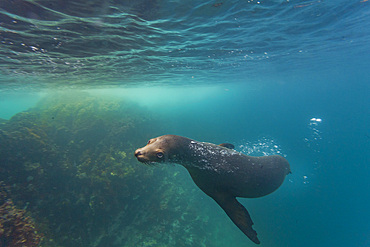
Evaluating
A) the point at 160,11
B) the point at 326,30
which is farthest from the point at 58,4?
the point at 326,30

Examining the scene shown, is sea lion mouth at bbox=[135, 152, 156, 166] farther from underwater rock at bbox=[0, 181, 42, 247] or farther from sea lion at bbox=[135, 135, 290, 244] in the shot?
underwater rock at bbox=[0, 181, 42, 247]

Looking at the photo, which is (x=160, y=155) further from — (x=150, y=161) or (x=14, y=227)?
(x=14, y=227)

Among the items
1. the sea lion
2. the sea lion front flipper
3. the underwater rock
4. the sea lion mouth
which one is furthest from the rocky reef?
the sea lion front flipper

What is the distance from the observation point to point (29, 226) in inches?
299

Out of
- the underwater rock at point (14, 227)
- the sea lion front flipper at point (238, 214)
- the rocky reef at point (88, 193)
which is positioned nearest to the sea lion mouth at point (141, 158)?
the sea lion front flipper at point (238, 214)

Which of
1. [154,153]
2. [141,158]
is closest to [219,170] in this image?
[154,153]

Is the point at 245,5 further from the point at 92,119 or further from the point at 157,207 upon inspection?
the point at 92,119

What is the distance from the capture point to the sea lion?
307 centimetres

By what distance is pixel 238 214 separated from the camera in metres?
3.23

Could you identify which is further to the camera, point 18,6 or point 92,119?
point 92,119

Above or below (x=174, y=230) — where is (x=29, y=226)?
above

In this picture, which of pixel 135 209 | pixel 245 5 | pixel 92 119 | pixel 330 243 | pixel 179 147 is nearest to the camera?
pixel 179 147

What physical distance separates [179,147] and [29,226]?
933 cm

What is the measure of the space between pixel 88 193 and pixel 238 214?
10.6m
